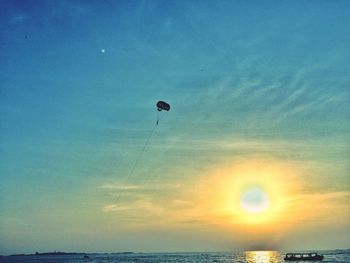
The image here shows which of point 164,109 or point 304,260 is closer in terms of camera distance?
point 164,109

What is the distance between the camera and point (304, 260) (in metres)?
166

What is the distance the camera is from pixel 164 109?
→ 46.4 m

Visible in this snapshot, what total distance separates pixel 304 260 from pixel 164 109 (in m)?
141
